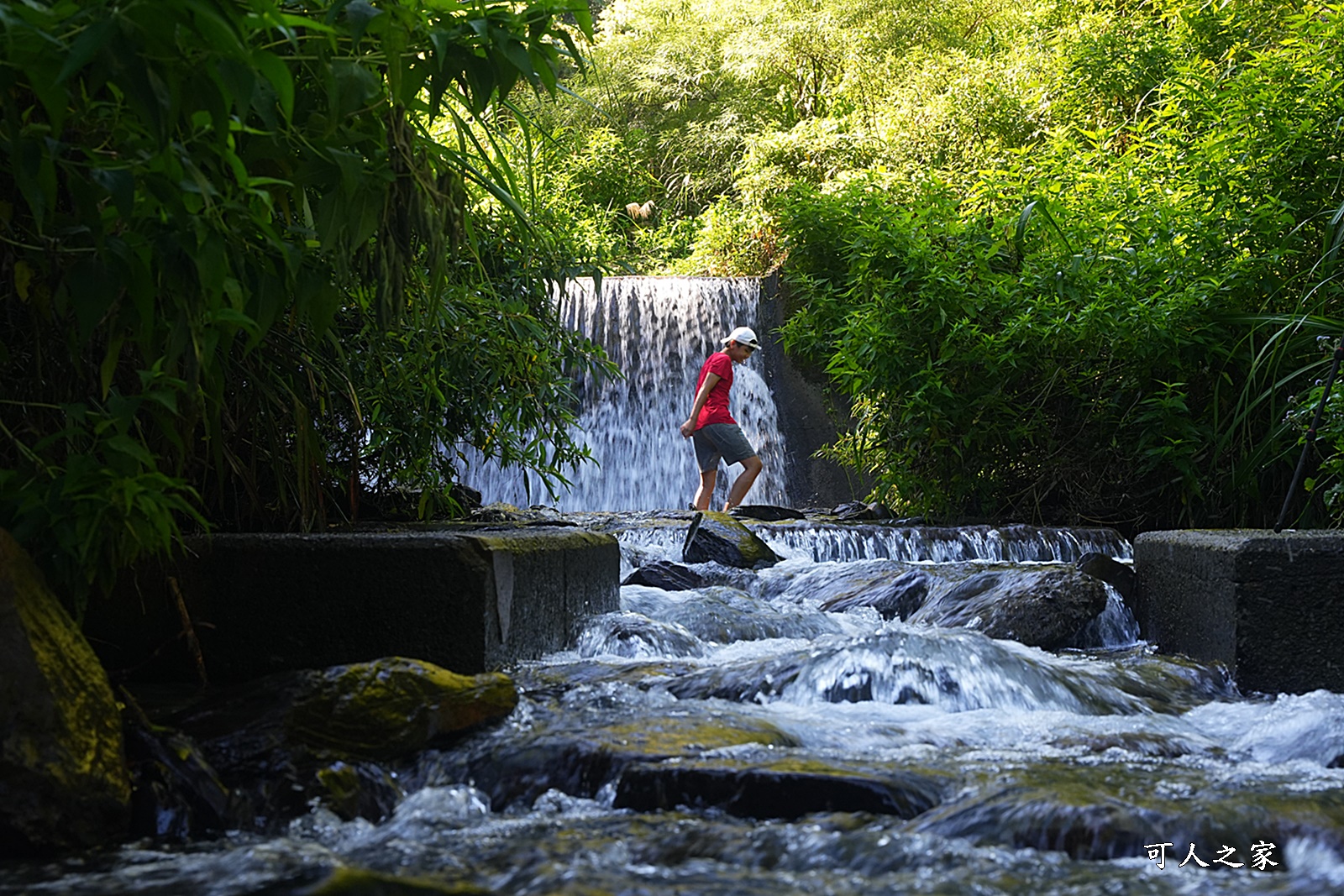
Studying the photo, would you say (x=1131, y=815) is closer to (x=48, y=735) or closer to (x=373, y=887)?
(x=373, y=887)

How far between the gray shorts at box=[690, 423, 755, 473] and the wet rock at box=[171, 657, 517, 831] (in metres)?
6.71

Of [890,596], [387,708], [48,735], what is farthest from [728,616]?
[48,735]

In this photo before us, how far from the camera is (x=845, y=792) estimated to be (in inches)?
98.5

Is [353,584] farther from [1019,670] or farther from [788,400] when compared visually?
[788,400]

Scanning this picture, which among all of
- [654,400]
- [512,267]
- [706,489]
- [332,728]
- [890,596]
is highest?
[654,400]

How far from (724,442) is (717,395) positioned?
1.37 feet

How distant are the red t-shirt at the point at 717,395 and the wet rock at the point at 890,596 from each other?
4.06 metres

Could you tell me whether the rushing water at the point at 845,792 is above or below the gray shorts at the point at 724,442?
below

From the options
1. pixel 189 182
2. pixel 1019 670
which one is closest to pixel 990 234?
pixel 1019 670

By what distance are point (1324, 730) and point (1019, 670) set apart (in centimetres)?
95

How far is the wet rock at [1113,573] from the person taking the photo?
5219mm

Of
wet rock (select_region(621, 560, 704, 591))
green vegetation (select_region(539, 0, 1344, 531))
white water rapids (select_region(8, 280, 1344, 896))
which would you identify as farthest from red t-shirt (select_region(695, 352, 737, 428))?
white water rapids (select_region(8, 280, 1344, 896))

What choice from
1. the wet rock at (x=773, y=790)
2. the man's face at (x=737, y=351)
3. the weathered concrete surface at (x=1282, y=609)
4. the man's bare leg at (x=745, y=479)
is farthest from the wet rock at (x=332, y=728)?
the man's face at (x=737, y=351)

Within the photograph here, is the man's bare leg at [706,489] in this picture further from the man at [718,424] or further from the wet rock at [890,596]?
the wet rock at [890,596]
